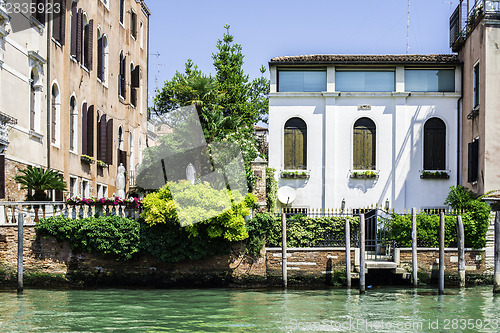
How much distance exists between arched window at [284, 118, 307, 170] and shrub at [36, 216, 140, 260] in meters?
7.99

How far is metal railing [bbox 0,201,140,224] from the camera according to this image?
1725 centimetres

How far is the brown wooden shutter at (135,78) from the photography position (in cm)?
2903

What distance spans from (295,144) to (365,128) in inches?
90.6

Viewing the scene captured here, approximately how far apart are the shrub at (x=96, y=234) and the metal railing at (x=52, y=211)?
0.25 m

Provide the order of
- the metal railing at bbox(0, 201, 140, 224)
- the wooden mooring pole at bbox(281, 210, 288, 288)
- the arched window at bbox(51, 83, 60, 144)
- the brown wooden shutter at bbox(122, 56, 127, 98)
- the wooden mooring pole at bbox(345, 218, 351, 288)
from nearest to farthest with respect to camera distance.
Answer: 1. the metal railing at bbox(0, 201, 140, 224)
2. the wooden mooring pole at bbox(345, 218, 351, 288)
3. the wooden mooring pole at bbox(281, 210, 288, 288)
4. the arched window at bbox(51, 83, 60, 144)
5. the brown wooden shutter at bbox(122, 56, 127, 98)

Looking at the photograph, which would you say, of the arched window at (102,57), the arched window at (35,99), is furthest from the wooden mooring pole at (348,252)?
the arched window at (102,57)

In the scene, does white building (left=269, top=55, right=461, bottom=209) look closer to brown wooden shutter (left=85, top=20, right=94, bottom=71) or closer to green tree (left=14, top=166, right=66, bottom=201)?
brown wooden shutter (left=85, top=20, right=94, bottom=71)

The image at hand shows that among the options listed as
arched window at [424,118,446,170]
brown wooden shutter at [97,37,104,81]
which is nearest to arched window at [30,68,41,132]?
brown wooden shutter at [97,37,104,81]

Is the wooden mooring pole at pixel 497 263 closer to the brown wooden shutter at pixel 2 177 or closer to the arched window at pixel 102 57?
the brown wooden shutter at pixel 2 177

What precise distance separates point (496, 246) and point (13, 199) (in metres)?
11.0

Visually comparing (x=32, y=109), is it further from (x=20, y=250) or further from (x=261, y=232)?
(x=261, y=232)

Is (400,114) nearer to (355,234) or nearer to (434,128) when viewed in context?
(434,128)

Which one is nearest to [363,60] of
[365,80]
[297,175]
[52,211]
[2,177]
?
[365,80]

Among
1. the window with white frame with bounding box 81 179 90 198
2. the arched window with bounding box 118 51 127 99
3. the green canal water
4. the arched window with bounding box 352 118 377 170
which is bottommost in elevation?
the green canal water
